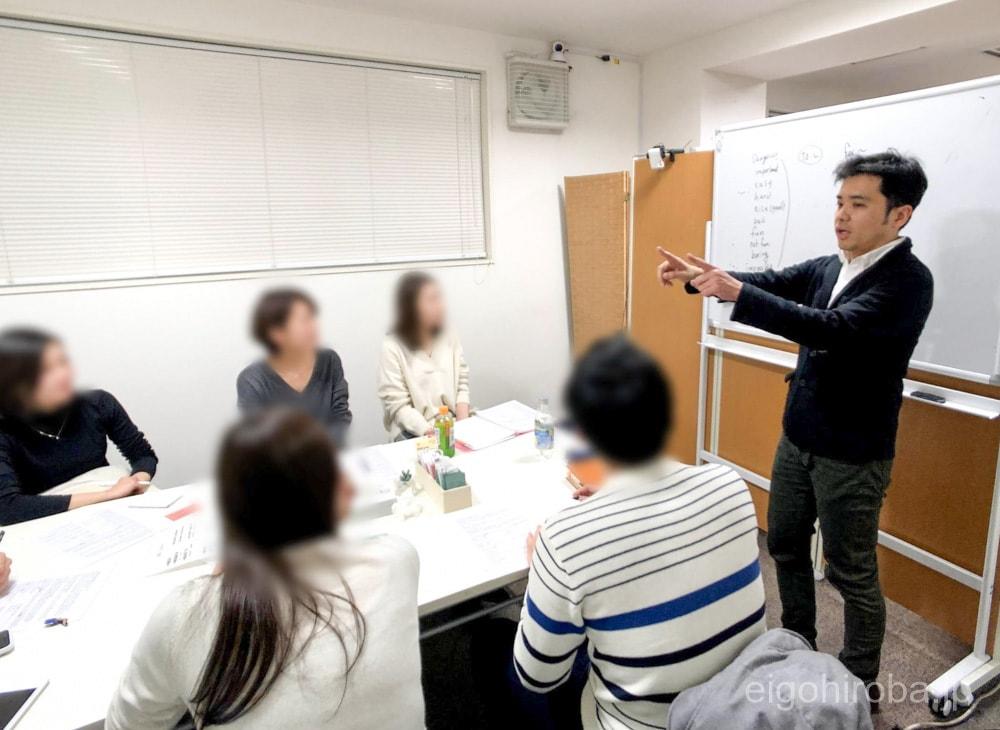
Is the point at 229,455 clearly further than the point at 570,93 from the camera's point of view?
No

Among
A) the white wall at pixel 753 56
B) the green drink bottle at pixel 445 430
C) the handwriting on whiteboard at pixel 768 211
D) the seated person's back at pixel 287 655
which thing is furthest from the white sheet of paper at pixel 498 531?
the white wall at pixel 753 56

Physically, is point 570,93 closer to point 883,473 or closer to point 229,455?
point 883,473

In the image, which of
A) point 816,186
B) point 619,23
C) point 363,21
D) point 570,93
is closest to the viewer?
point 363,21

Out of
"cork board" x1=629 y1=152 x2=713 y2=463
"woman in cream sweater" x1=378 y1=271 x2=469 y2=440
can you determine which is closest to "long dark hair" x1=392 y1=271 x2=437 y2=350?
"woman in cream sweater" x1=378 y1=271 x2=469 y2=440

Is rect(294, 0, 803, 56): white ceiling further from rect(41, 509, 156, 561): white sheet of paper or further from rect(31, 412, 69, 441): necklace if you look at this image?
rect(41, 509, 156, 561): white sheet of paper

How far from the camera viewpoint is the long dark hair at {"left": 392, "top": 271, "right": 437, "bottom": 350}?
0.55 metres

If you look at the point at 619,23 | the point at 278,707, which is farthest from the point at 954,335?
the point at 278,707

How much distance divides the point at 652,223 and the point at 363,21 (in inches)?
29.2

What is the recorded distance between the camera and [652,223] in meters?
1.22

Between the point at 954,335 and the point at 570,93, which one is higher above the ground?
the point at 570,93

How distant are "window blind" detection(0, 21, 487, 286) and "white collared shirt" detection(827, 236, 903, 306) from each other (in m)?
1.09

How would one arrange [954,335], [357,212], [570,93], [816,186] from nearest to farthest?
[357,212] → [570,93] → [954,335] → [816,186]

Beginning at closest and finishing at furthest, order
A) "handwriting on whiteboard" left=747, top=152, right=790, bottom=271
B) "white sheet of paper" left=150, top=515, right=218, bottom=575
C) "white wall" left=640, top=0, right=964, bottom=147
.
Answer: "white sheet of paper" left=150, top=515, right=218, bottom=575 → "handwriting on whiteboard" left=747, top=152, right=790, bottom=271 → "white wall" left=640, top=0, right=964, bottom=147

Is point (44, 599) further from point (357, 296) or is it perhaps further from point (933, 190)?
point (933, 190)
